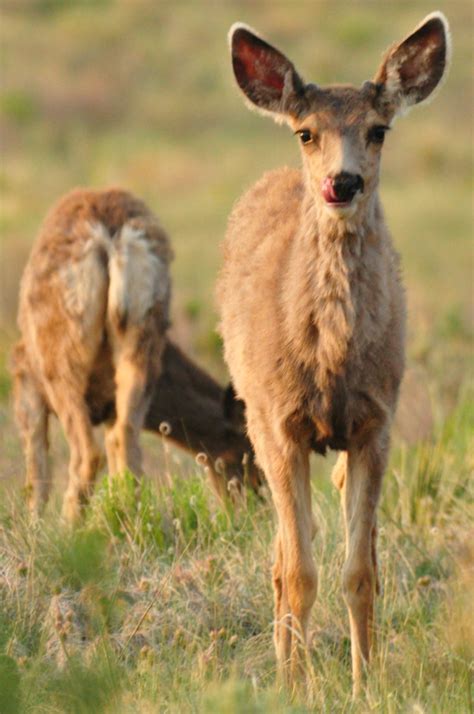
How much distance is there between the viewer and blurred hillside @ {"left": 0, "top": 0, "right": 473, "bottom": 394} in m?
20.6

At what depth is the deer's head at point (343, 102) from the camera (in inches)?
271

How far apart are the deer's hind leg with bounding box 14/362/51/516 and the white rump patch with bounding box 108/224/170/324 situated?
47.9 inches

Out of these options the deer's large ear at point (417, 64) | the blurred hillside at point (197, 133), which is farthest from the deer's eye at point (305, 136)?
the blurred hillside at point (197, 133)

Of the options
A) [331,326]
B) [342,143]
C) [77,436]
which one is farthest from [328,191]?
[77,436]

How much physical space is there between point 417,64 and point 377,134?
48 cm

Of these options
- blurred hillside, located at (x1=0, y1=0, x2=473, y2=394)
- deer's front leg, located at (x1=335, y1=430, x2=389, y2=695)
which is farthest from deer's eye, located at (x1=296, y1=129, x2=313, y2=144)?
blurred hillside, located at (x1=0, y1=0, x2=473, y2=394)

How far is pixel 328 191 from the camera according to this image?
6.84 m

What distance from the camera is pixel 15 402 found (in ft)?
36.2

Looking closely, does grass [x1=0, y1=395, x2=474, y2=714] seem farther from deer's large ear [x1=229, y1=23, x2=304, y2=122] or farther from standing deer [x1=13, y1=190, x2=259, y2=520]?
deer's large ear [x1=229, y1=23, x2=304, y2=122]

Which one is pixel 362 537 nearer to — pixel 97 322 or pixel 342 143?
pixel 342 143

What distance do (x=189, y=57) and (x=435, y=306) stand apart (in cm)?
2557

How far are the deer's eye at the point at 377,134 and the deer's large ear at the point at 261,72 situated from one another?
1.38ft

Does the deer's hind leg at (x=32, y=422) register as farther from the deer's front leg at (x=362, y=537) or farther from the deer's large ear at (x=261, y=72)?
the deer's large ear at (x=261, y=72)

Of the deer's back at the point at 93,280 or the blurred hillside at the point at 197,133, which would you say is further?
the blurred hillside at the point at 197,133
